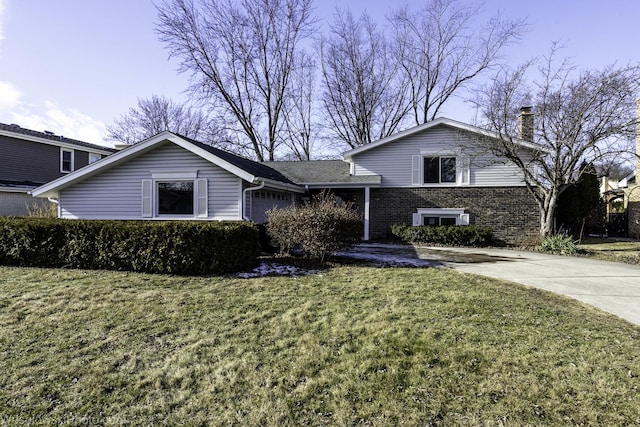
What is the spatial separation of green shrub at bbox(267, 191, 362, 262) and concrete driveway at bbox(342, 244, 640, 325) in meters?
1.31

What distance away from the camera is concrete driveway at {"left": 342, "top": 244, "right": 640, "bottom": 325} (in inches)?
222

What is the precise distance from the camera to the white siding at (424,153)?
1406 centimetres

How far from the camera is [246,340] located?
427 cm

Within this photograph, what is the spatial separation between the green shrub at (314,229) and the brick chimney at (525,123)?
8795mm

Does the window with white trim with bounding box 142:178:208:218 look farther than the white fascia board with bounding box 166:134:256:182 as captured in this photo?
Yes

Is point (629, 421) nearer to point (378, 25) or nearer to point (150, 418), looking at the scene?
point (150, 418)

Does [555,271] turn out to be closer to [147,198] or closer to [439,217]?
[439,217]

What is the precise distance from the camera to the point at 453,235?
13.1m

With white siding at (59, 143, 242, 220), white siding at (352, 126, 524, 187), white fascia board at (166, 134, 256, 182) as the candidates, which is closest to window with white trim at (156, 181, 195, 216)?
white siding at (59, 143, 242, 220)

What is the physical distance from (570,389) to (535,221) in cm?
1244

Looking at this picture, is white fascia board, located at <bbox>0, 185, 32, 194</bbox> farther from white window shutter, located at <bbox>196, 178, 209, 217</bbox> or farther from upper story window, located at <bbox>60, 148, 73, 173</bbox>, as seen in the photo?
white window shutter, located at <bbox>196, 178, 209, 217</bbox>

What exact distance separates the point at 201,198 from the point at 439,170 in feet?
30.8

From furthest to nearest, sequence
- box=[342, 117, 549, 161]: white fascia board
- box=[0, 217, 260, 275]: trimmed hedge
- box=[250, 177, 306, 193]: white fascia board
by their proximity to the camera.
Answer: box=[342, 117, 549, 161]: white fascia board < box=[250, 177, 306, 193]: white fascia board < box=[0, 217, 260, 275]: trimmed hedge

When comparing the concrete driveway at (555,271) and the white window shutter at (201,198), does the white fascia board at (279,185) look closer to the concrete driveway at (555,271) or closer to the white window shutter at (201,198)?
the white window shutter at (201,198)
